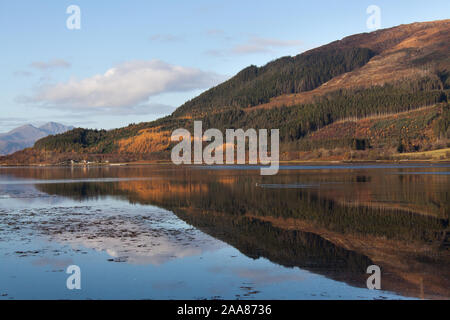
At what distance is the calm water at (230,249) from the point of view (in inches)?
472

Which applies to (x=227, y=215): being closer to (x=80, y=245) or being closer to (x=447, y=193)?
(x=80, y=245)

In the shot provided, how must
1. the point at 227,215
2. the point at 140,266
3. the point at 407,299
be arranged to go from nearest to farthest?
the point at 407,299 < the point at 140,266 < the point at 227,215

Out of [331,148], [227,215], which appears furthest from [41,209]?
[331,148]

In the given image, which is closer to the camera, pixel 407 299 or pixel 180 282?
pixel 407 299

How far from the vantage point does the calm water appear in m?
12.0

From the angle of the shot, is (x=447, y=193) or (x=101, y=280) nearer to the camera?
(x=101, y=280)

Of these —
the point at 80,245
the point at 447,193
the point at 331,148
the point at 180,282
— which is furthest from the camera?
the point at 331,148

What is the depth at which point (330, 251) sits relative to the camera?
53.2 feet

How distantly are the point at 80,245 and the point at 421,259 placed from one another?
12.6 m

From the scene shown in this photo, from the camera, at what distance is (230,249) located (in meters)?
17.1

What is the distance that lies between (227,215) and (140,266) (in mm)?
11664
